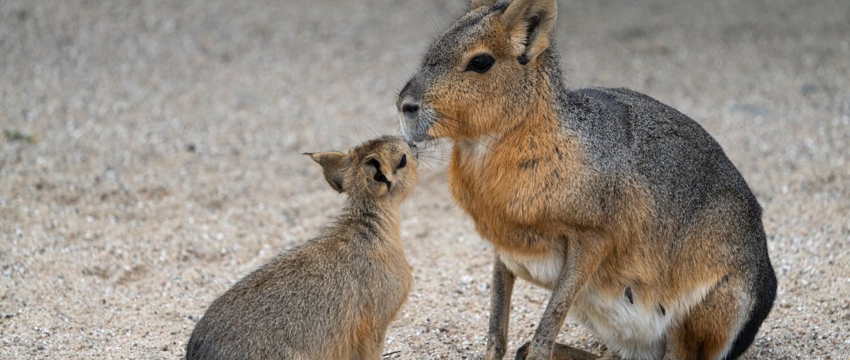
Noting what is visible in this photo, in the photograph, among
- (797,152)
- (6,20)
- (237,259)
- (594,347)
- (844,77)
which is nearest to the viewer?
(594,347)

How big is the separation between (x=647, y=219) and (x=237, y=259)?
3.34 metres

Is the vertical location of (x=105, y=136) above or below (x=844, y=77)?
above

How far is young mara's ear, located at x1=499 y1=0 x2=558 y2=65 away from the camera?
14.9 feet

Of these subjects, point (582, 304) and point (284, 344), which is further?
point (582, 304)

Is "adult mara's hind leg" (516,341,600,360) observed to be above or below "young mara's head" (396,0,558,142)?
below

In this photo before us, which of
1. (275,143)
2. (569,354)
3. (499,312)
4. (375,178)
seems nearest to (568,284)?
(499,312)

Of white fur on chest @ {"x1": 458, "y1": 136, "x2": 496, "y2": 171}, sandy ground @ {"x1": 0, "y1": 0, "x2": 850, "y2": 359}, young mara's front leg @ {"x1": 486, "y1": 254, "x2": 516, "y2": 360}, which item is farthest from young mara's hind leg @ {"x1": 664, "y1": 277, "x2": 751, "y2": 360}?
white fur on chest @ {"x1": 458, "y1": 136, "x2": 496, "y2": 171}

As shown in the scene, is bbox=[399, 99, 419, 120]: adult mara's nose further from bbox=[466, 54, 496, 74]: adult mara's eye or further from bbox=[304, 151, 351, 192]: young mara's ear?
bbox=[304, 151, 351, 192]: young mara's ear

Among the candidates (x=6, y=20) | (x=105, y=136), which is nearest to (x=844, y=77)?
(x=105, y=136)

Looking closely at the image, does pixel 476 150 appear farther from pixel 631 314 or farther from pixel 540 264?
pixel 631 314

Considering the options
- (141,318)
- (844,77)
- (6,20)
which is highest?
(6,20)

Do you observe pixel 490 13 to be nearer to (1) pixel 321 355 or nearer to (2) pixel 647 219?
(2) pixel 647 219

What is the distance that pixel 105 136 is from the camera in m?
9.22

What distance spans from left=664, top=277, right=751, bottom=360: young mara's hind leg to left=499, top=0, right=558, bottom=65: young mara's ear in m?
1.52
